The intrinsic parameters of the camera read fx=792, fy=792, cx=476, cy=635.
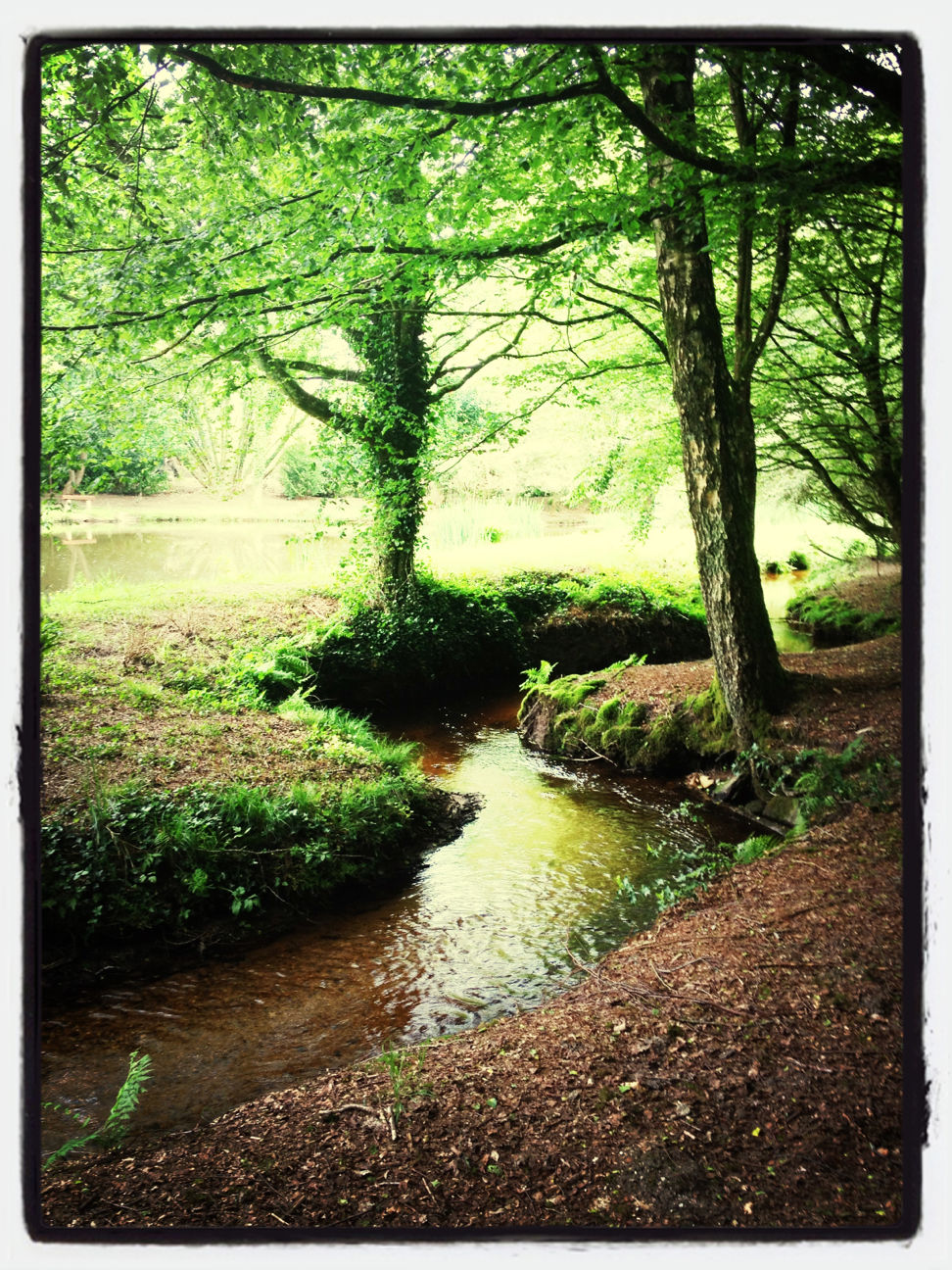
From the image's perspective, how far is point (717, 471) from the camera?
19.4 feet

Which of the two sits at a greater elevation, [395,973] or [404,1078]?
[404,1078]

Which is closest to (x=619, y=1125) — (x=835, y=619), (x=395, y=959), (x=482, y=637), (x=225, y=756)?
(x=395, y=959)

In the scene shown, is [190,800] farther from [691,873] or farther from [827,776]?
[827,776]

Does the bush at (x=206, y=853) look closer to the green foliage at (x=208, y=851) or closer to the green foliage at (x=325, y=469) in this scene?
the green foliage at (x=208, y=851)

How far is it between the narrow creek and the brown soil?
58 centimetres

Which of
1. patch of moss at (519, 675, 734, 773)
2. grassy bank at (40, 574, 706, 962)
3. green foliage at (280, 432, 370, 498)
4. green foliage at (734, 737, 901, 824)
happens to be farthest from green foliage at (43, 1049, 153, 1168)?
green foliage at (280, 432, 370, 498)

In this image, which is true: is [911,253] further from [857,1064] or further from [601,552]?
[601,552]

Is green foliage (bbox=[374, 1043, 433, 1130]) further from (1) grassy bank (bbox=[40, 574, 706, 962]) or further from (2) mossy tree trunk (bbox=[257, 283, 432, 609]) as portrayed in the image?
(2) mossy tree trunk (bbox=[257, 283, 432, 609])

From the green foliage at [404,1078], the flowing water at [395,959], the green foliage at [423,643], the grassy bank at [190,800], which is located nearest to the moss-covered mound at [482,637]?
the green foliage at [423,643]

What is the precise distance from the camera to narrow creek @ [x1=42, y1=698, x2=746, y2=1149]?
3430mm

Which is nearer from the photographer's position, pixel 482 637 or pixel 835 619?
pixel 482 637

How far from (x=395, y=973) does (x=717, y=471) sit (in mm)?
4127

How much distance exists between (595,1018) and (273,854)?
2870 millimetres

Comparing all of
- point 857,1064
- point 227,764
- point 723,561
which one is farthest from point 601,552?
point 857,1064
